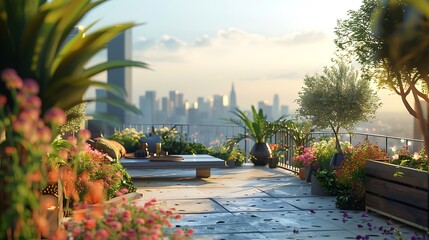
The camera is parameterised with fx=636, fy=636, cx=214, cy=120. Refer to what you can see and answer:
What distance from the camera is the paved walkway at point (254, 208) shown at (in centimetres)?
680

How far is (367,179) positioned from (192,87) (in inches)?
160

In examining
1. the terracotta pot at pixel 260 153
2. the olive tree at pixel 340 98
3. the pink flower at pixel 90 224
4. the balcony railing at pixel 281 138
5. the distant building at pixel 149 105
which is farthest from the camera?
the distant building at pixel 149 105

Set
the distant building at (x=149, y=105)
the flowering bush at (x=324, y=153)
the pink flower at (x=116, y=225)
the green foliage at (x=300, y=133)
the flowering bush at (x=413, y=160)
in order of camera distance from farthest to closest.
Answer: the distant building at (x=149, y=105) < the green foliage at (x=300, y=133) < the flowering bush at (x=324, y=153) < the flowering bush at (x=413, y=160) < the pink flower at (x=116, y=225)

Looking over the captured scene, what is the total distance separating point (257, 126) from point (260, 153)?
2.08 ft

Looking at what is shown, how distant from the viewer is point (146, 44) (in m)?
9.88

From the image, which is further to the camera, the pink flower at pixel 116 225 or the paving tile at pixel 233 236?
the paving tile at pixel 233 236

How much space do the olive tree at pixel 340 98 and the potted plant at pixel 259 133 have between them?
312cm

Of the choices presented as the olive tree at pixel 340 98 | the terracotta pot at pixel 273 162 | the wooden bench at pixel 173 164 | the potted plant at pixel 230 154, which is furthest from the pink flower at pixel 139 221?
the potted plant at pixel 230 154

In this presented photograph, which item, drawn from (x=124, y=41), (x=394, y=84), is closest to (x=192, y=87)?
(x=394, y=84)

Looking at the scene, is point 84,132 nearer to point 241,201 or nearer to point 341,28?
point 241,201

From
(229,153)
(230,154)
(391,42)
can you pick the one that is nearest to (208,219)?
(391,42)

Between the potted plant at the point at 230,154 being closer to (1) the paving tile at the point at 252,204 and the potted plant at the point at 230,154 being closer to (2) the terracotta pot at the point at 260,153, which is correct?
(2) the terracotta pot at the point at 260,153

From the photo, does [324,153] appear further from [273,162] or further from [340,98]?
[273,162]

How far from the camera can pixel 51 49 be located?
396cm
